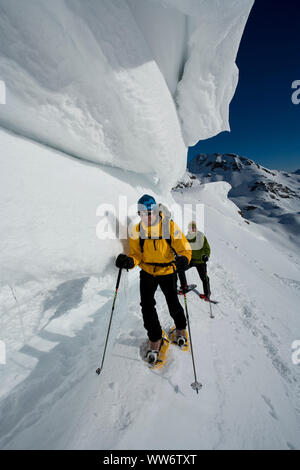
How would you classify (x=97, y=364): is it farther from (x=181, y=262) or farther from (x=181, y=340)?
(x=181, y=262)

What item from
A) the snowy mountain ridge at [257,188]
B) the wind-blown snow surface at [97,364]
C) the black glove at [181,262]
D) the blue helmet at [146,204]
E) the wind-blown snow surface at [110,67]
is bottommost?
the wind-blown snow surface at [97,364]

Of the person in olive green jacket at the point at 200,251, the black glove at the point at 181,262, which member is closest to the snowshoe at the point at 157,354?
the black glove at the point at 181,262

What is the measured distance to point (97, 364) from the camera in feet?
9.25

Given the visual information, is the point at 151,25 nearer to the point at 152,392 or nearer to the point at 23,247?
the point at 23,247

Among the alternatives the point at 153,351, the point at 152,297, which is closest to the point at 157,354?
the point at 153,351

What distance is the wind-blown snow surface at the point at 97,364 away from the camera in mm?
1825

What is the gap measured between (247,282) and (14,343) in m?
7.34

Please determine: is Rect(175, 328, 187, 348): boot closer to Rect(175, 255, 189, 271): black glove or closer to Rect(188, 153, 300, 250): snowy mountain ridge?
Rect(175, 255, 189, 271): black glove

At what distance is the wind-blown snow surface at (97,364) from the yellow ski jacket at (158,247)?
497 millimetres

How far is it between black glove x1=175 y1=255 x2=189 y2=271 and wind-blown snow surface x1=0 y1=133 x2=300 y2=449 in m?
0.97

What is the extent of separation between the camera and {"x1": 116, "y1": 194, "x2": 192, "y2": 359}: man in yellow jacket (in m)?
2.64

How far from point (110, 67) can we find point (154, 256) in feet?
9.22

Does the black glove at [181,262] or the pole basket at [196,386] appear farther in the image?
the black glove at [181,262]

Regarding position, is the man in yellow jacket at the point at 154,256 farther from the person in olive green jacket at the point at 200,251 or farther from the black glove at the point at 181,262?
the person in olive green jacket at the point at 200,251
